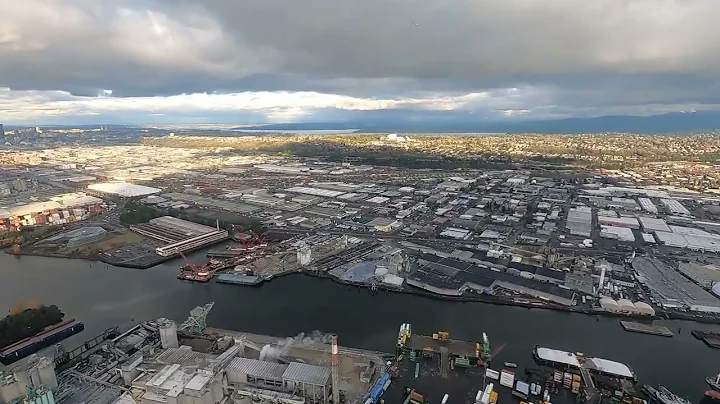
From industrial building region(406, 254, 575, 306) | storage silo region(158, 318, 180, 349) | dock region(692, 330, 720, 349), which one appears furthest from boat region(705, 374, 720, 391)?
storage silo region(158, 318, 180, 349)

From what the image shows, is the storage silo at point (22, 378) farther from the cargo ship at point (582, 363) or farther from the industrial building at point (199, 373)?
the cargo ship at point (582, 363)

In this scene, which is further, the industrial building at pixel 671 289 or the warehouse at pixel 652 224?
the warehouse at pixel 652 224

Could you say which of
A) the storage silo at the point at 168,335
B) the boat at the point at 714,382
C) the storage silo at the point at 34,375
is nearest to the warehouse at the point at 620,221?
the boat at the point at 714,382

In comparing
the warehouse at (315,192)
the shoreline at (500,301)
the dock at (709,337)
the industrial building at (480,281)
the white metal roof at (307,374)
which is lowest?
the dock at (709,337)

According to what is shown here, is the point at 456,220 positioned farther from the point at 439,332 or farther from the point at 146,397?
the point at 146,397

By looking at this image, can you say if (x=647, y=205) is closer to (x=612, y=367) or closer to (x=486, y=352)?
(x=612, y=367)

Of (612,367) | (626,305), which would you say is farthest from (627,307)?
(612,367)

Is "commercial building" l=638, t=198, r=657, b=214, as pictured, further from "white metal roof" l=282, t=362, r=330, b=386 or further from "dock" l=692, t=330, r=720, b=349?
"white metal roof" l=282, t=362, r=330, b=386
